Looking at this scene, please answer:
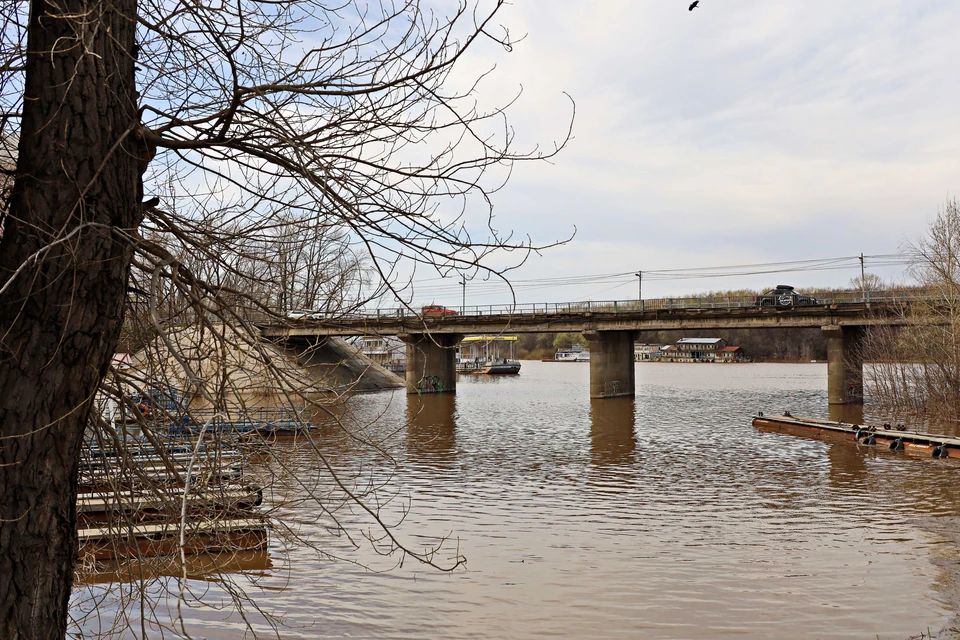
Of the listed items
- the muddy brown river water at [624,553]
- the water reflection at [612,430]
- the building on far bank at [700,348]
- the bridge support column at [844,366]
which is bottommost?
the muddy brown river water at [624,553]

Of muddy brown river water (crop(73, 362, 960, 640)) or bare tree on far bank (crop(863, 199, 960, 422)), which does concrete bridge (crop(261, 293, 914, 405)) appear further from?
muddy brown river water (crop(73, 362, 960, 640))

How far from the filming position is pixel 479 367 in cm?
11300

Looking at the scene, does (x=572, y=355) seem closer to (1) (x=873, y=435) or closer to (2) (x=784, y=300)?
(2) (x=784, y=300)

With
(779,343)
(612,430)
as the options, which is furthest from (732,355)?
(612,430)

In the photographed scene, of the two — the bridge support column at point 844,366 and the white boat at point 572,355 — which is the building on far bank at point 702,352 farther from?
the bridge support column at point 844,366

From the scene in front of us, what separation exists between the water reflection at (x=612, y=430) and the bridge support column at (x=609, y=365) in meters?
0.99

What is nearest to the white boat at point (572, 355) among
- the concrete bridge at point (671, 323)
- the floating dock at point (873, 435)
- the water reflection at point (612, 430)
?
the concrete bridge at point (671, 323)

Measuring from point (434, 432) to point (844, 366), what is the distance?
90.1 feet

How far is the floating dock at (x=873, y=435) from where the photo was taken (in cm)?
2468

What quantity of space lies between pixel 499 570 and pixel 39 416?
32.0ft

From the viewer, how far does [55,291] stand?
426 centimetres

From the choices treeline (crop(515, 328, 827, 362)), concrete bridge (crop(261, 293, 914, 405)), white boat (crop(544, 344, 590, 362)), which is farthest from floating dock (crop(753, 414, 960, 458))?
white boat (crop(544, 344, 590, 362))

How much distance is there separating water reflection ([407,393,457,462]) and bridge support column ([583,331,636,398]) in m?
9.98

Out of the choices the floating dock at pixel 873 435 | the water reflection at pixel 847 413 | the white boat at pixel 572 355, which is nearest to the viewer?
the floating dock at pixel 873 435
